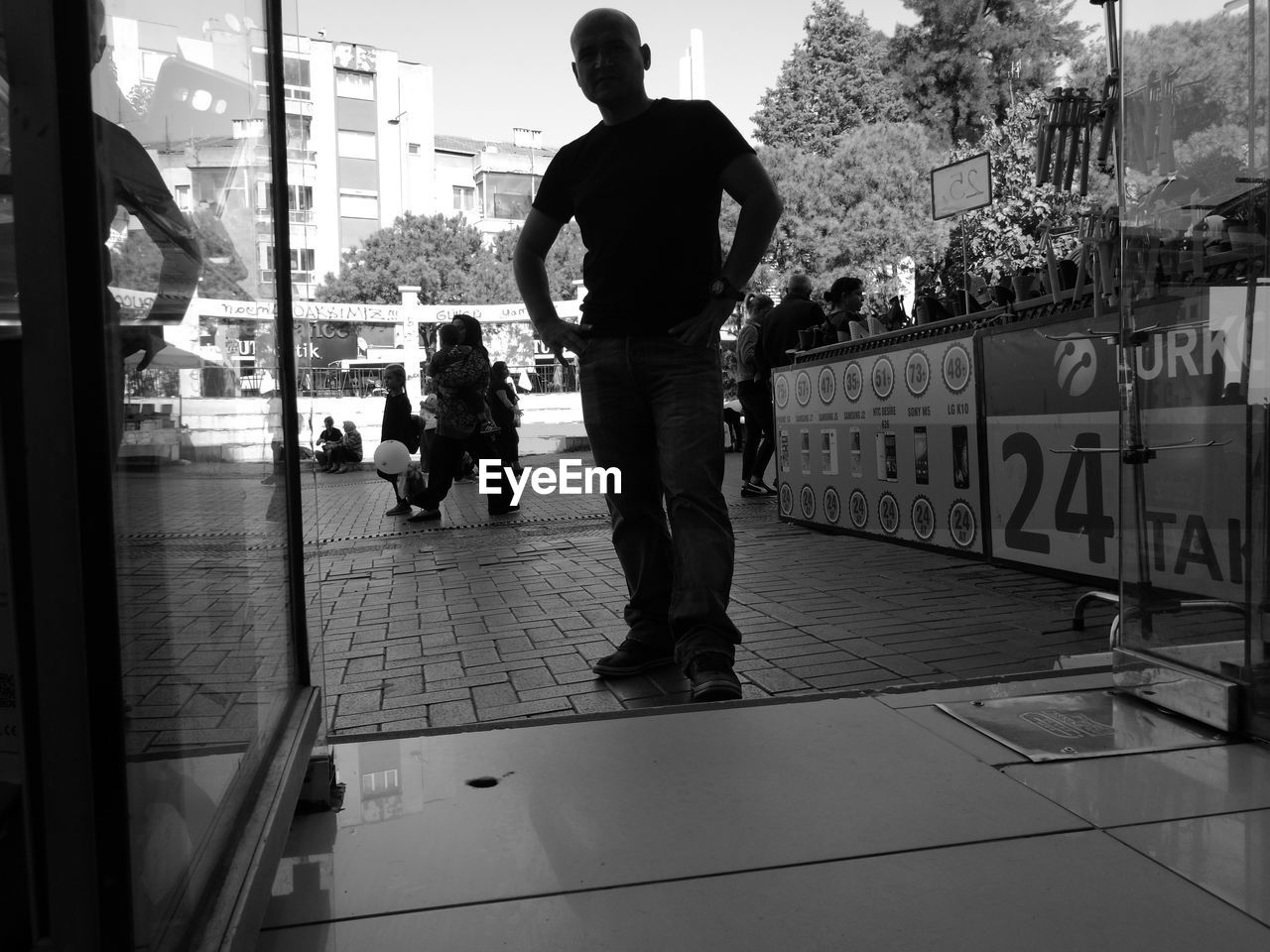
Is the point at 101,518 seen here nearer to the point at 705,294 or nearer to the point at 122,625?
the point at 122,625

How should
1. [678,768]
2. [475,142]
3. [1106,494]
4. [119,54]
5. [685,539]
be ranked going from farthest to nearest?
[475,142] → [1106,494] → [685,539] → [678,768] → [119,54]

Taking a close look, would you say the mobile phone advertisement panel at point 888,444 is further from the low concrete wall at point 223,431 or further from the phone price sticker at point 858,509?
the low concrete wall at point 223,431

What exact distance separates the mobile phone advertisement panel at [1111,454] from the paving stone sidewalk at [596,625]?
30 centimetres

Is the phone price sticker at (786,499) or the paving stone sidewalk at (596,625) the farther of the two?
the phone price sticker at (786,499)

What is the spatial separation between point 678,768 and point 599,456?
1301mm

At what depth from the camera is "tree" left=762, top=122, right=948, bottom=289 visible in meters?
28.2

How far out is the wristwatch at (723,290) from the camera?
9.96 ft

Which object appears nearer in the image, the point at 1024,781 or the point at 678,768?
the point at 1024,781

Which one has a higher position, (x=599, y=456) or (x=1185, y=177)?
(x=1185, y=177)

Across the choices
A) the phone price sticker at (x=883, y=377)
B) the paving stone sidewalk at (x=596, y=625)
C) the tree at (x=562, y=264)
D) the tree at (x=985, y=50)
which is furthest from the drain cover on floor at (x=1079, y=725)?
the tree at (x=562, y=264)

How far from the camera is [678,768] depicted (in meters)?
2.17

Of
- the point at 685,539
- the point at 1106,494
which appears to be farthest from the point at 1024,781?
the point at 1106,494

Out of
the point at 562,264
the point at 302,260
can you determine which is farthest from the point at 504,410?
the point at 562,264

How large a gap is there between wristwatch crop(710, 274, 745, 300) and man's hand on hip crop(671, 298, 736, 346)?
0.01 meters
